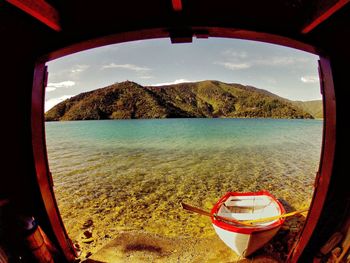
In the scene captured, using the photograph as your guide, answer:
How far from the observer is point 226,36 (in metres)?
2.97

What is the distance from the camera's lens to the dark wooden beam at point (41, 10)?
2105 mm

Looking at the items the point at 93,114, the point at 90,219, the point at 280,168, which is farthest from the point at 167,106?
the point at 90,219

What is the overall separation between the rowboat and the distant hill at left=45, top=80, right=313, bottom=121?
4182 inches

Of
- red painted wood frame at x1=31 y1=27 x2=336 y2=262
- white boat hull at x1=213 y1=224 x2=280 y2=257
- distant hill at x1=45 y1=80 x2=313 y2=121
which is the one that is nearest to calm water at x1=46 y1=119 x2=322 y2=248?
white boat hull at x1=213 y1=224 x2=280 y2=257

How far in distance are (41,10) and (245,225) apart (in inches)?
210

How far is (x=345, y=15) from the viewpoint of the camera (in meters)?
2.64

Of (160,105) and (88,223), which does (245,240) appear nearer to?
(88,223)

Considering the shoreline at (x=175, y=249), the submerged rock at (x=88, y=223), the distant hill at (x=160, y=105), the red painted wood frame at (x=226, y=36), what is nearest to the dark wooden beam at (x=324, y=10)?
the red painted wood frame at (x=226, y=36)

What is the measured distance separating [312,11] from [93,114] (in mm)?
120193

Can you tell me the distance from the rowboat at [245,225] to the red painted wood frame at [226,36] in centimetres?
101

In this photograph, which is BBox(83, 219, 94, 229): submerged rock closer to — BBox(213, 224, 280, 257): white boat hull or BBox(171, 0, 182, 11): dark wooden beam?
BBox(213, 224, 280, 257): white boat hull

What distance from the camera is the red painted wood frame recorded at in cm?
284

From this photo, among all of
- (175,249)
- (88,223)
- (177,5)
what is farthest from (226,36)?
(88,223)

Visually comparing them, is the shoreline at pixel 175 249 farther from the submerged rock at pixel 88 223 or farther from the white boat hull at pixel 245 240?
the submerged rock at pixel 88 223
